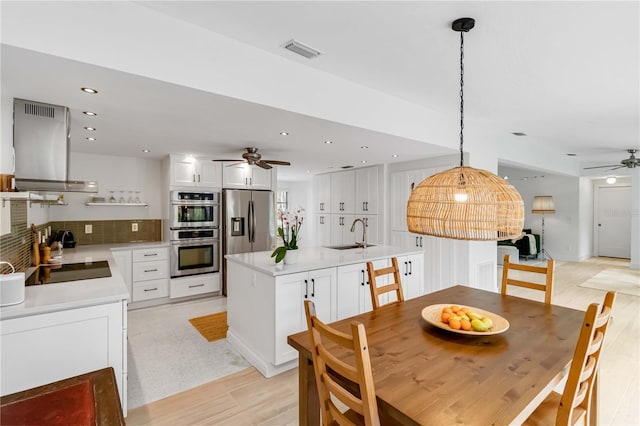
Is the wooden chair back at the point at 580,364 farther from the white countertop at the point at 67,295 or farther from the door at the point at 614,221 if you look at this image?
the door at the point at 614,221

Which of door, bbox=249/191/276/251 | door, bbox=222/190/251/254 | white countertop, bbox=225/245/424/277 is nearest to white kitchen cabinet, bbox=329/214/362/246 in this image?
door, bbox=249/191/276/251

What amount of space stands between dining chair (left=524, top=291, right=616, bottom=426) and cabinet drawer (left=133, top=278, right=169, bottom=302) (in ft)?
14.8

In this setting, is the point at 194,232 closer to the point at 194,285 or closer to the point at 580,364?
the point at 194,285

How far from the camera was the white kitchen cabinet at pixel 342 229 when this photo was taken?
6.38 m

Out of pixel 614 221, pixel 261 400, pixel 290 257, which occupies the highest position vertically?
pixel 614 221

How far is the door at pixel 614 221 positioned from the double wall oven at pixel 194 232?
10.8 m

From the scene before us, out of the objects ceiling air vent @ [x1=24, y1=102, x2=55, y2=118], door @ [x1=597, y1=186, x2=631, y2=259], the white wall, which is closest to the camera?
ceiling air vent @ [x1=24, y1=102, x2=55, y2=118]

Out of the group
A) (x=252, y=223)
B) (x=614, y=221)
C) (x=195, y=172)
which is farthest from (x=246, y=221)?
(x=614, y=221)

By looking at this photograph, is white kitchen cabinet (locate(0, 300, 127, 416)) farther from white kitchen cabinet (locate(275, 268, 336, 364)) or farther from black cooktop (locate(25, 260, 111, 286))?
white kitchen cabinet (locate(275, 268, 336, 364))

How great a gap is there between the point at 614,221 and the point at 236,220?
10.6 metres

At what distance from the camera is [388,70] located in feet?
8.77

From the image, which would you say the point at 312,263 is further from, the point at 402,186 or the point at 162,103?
the point at 402,186

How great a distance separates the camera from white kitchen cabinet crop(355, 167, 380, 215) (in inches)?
225

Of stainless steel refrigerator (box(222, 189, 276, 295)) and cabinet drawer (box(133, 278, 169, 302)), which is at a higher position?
stainless steel refrigerator (box(222, 189, 276, 295))
